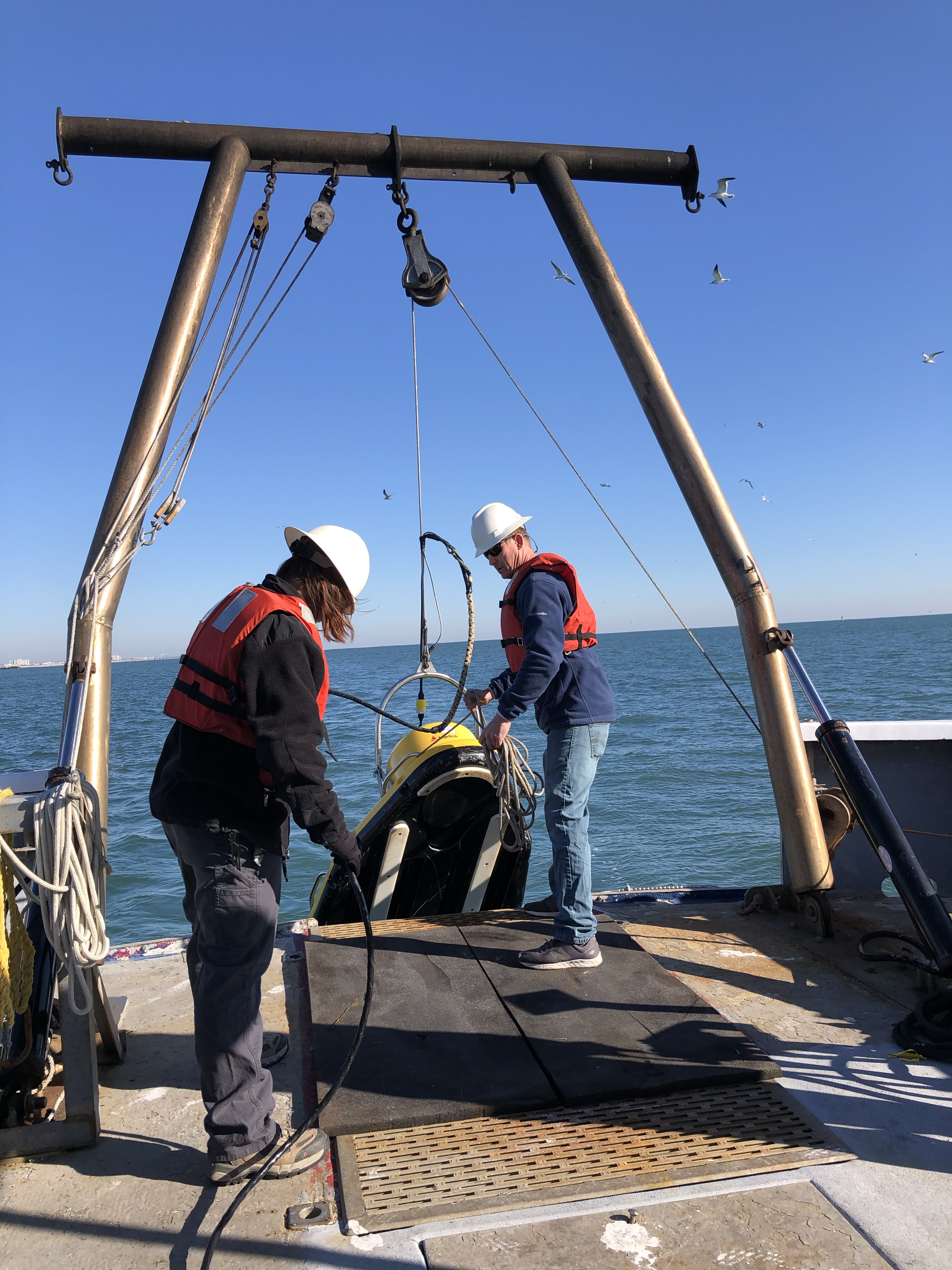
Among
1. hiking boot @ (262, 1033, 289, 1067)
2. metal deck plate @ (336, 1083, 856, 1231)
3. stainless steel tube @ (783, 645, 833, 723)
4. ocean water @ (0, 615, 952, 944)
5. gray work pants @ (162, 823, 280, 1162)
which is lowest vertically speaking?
ocean water @ (0, 615, 952, 944)

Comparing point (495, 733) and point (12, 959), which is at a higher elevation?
point (495, 733)

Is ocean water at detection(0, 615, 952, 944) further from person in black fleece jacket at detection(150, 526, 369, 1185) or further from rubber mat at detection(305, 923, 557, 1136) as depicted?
person in black fleece jacket at detection(150, 526, 369, 1185)

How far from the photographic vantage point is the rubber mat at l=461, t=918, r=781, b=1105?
2521 millimetres

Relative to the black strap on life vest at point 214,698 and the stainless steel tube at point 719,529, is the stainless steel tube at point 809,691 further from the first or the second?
the black strap on life vest at point 214,698

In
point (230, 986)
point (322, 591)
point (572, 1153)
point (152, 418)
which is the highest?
point (152, 418)

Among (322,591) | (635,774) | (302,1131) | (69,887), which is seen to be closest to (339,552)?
(322,591)

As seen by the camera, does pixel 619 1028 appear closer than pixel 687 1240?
No

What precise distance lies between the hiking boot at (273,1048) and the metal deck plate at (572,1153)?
501 mm

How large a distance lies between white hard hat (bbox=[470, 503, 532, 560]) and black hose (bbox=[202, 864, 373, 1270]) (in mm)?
1724

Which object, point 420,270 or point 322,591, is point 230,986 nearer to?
point 322,591

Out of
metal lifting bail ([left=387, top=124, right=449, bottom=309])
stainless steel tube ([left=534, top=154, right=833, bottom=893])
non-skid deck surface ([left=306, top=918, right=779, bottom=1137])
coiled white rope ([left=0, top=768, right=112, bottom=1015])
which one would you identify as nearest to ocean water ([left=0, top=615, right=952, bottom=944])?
stainless steel tube ([left=534, top=154, right=833, bottom=893])

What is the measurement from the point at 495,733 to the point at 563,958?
3.13 ft

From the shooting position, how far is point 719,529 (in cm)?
393

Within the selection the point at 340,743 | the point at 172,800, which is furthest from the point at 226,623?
the point at 340,743
